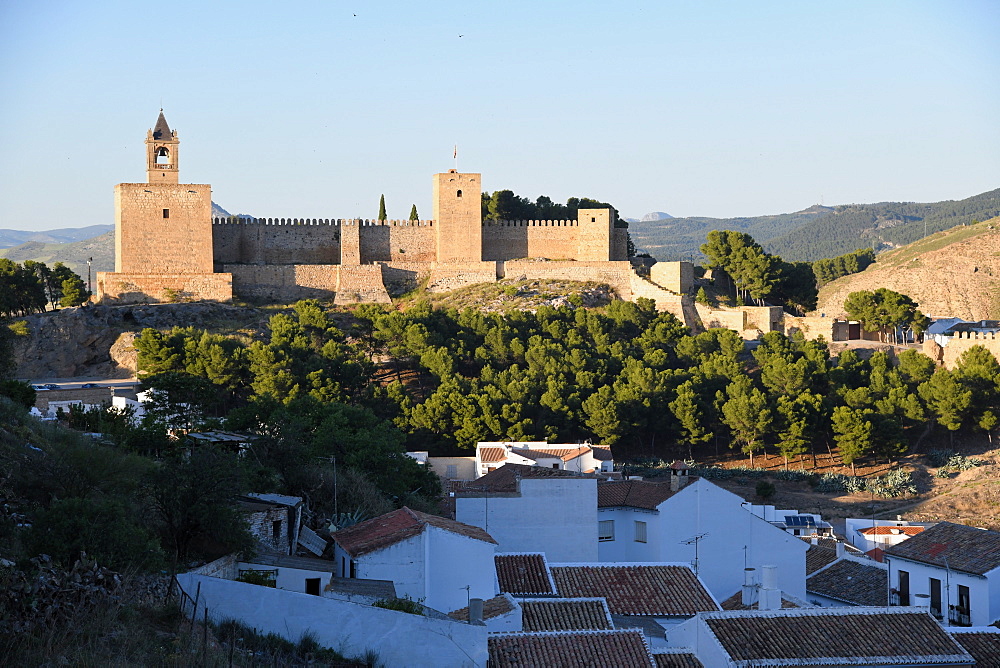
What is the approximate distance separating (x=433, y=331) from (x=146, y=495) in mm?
26615

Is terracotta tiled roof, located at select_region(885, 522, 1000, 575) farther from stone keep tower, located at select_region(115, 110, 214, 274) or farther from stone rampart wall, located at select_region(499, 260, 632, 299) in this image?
stone keep tower, located at select_region(115, 110, 214, 274)

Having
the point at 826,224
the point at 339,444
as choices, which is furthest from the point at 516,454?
the point at 826,224

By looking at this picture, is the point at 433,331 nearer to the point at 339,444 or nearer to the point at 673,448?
the point at 673,448

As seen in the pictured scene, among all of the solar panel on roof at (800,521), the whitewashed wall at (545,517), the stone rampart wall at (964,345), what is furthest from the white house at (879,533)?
the stone rampart wall at (964,345)

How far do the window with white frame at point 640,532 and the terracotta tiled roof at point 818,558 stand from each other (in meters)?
2.59

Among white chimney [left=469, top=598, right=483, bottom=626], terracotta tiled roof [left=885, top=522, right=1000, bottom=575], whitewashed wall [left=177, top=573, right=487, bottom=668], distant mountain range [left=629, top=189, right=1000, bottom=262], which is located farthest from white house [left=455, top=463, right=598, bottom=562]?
distant mountain range [left=629, top=189, right=1000, bottom=262]

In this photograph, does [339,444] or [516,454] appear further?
[516,454]

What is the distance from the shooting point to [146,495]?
12547mm

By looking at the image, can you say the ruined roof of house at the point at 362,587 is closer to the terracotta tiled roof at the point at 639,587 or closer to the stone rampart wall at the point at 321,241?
the terracotta tiled roof at the point at 639,587

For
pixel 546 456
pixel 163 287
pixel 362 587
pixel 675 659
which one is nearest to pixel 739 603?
pixel 675 659

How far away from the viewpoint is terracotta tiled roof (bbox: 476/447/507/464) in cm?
2881

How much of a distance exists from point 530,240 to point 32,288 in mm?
18271

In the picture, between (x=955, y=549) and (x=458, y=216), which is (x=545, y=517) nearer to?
(x=955, y=549)

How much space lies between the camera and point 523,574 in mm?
14023
